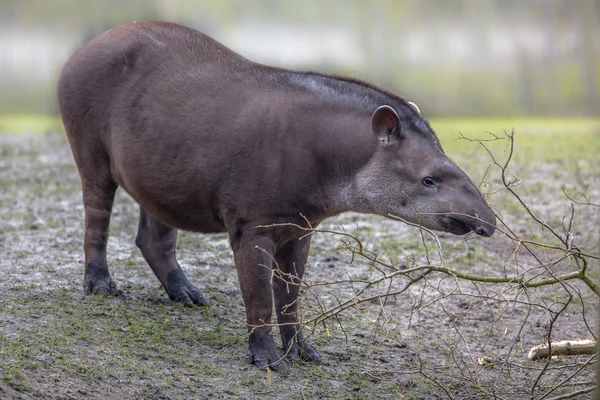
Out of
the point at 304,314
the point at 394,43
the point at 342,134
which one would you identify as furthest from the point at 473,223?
the point at 394,43

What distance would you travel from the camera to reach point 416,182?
5625mm

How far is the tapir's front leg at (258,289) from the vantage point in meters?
5.70

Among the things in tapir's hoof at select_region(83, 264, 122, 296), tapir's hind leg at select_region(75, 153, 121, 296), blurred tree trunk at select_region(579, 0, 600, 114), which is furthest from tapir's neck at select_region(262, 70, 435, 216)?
blurred tree trunk at select_region(579, 0, 600, 114)

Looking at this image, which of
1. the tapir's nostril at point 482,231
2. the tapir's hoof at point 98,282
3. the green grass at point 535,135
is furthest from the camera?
the green grass at point 535,135

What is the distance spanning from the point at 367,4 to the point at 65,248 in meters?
8.57

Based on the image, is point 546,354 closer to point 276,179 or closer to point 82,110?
point 276,179

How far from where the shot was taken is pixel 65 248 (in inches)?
317

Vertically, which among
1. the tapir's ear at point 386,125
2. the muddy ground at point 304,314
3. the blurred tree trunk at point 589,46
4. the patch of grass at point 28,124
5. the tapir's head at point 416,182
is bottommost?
the patch of grass at point 28,124

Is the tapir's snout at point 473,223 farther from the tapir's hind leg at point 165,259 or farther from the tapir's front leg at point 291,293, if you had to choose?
the tapir's hind leg at point 165,259

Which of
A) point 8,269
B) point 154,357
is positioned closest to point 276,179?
point 154,357

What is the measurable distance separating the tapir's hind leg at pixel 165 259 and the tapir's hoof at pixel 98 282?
337 millimetres

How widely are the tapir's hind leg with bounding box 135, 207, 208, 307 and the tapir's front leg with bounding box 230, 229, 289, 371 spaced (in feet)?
3.76

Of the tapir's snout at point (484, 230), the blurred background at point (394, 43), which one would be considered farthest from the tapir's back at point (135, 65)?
the blurred background at point (394, 43)

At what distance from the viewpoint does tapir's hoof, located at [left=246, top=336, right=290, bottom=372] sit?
5770 mm
